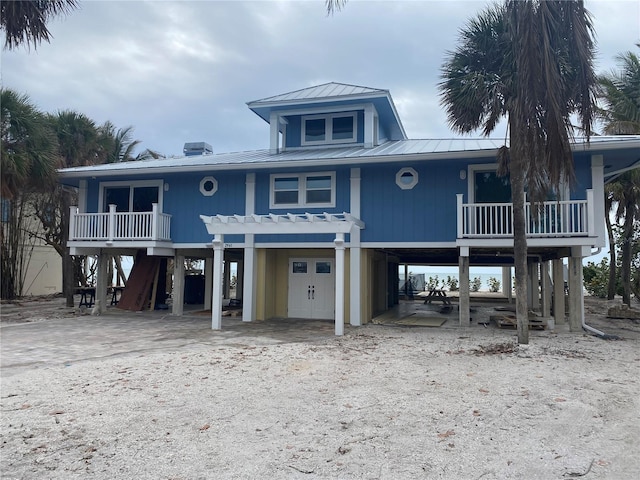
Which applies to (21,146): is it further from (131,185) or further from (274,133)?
(274,133)

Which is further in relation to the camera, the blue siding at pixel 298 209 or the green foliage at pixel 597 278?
the green foliage at pixel 597 278

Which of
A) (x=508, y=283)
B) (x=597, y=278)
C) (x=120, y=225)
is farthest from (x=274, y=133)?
(x=597, y=278)

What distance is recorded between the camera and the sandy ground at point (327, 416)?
4059mm

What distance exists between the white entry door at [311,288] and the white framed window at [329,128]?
4.01m

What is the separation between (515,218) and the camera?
32.7 feet

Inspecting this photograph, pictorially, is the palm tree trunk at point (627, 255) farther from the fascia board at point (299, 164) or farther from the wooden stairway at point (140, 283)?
the wooden stairway at point (140, 283)

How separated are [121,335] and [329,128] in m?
9.01

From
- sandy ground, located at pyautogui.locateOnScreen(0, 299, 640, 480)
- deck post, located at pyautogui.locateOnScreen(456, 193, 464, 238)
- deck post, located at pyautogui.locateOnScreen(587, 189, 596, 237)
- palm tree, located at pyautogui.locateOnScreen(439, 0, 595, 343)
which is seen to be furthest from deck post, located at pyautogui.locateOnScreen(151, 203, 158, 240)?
deck post, located at pyautogui.locateOnScreen(587, 189, 596, 237)

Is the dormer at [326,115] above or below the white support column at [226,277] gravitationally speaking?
above

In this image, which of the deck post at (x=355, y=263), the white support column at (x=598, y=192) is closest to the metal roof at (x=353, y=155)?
the white support column at (x=598, y=192)

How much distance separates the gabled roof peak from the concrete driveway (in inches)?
281

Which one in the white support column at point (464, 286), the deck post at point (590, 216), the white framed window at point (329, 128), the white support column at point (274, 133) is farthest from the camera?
the white support column at point (274, 133)

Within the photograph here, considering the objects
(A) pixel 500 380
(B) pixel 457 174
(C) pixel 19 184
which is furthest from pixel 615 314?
(C) pixel 19 184

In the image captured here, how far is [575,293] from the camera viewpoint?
38.8 ft
